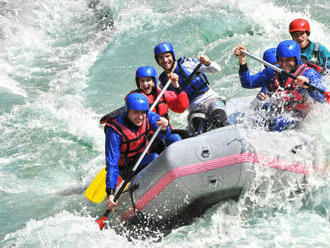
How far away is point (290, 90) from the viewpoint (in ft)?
17.6

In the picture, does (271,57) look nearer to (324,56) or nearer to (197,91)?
(324,56)

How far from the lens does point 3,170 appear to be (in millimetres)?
7871

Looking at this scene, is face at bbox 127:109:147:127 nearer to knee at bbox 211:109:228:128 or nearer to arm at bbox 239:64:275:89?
knee at bbox 211:109:228:128

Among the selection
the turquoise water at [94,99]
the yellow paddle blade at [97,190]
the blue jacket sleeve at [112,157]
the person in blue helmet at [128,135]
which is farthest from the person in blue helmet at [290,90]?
the yellow paddle blade at [97,190]

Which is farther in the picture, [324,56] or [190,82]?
[324,56]

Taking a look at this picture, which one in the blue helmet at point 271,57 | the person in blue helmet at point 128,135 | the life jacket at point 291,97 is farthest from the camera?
the blue helmet at point 271,57

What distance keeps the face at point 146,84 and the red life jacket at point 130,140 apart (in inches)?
15.1

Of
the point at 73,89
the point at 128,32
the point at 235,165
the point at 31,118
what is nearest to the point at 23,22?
the point at 128,32

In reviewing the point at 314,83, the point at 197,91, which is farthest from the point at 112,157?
the point at 314,83

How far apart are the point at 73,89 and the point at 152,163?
5.78 m

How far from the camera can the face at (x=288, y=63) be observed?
525 cm

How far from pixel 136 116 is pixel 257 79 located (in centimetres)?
158

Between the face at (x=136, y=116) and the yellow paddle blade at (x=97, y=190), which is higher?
the face at (x=136, y=116)

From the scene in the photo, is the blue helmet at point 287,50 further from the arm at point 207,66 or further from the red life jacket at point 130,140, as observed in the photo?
the red life jacket at point 130,140
